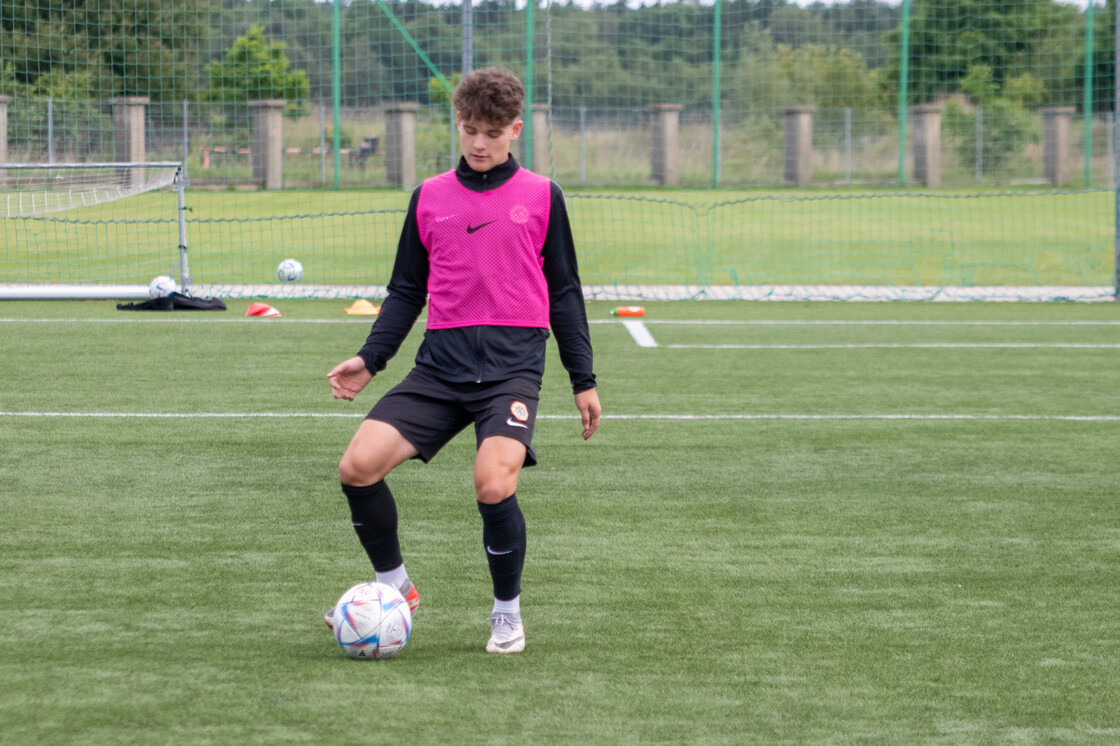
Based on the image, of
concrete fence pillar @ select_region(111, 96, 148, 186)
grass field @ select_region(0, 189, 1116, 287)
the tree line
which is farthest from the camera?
concrete fence pillar @ select_region(111, 96, 148, 186)

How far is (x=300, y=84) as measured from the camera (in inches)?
834

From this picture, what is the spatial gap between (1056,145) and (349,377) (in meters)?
25.2

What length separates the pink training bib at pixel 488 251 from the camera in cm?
392

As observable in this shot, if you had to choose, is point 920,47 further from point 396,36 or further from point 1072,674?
point 1072,674

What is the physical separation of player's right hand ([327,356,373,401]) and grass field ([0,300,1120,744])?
0.77 m

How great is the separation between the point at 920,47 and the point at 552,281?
78.2 ft

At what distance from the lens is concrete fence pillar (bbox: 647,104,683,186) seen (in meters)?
24.3

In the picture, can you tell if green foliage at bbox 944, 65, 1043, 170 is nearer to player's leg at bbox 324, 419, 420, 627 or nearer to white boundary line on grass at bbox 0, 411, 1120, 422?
white boundary line on grass at bbox 0, 411, 1120, 422

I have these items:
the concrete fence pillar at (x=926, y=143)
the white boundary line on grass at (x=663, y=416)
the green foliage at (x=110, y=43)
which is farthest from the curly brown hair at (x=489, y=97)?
Result: the concrete fence pillar at (x=926, y=143)

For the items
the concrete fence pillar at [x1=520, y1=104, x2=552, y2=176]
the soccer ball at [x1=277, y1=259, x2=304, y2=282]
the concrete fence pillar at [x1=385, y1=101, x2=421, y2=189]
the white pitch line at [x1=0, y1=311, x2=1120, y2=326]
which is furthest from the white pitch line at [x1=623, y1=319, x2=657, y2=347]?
the concrete fence pillar at [x1=520, y1=104, x2=552, y2=176]

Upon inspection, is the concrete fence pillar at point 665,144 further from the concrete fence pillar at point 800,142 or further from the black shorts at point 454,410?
the black shorts at point 454,410

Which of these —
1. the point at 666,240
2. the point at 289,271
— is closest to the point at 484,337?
the point at 289,271

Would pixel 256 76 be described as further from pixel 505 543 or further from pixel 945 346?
pixel 505 543

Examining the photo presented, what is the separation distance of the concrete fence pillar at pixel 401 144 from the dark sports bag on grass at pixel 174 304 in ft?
28.7
